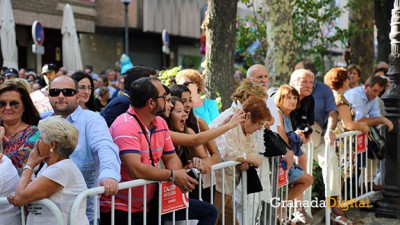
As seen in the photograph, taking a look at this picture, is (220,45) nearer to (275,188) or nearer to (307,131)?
(307,131)

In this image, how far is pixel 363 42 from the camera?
69.7 feet

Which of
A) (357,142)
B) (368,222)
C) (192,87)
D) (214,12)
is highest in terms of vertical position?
(214,12)

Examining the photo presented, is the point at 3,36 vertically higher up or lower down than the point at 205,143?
higher up

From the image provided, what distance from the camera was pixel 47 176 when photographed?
4664mm

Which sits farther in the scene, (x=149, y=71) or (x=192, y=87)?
(x=192, y=87)

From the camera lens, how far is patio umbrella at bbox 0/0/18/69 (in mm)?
22250

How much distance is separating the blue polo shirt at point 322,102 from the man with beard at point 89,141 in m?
4.64

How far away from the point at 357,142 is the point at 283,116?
77.9 inches

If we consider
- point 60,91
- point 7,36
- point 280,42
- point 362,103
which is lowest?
point 362,103

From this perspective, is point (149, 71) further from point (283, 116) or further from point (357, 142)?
point (357, 142)

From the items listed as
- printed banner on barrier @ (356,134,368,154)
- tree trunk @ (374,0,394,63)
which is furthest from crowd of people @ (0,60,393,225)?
tree trunk @ (374,0,394,63)

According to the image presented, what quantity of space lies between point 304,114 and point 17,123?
14.4 feet

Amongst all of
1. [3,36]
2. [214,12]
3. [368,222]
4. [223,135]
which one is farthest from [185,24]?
[223,135]

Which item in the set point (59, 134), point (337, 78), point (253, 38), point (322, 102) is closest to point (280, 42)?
point (337, 78)
